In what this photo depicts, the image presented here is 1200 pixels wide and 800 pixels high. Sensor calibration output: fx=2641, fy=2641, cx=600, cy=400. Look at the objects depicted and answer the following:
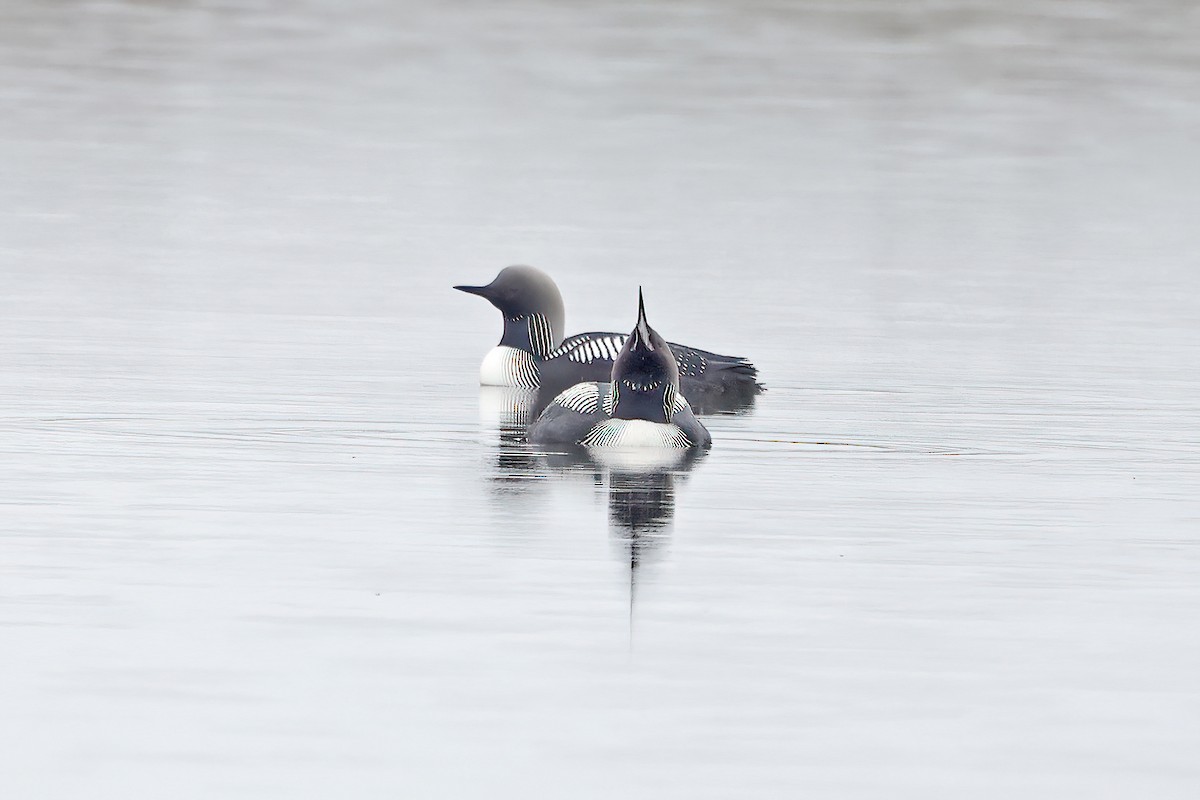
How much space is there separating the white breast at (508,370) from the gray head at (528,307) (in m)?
0.31

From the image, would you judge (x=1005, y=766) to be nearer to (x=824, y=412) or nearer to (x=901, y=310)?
(x=824, y=412)

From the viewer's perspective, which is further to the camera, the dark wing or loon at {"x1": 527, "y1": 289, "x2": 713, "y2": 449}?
the dark wing

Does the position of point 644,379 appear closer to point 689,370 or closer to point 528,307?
point 689,370

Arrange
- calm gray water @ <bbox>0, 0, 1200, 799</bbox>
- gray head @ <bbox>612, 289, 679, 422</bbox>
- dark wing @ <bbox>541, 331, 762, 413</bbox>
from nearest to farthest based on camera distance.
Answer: calm gray water @ <bbox>0, 0, 1200, 799</bbox>
gray head @ <bbox>612, 289, 679, 422</bbox>
dark wing @ <bbox>541, 331, 762, 413</bbox>

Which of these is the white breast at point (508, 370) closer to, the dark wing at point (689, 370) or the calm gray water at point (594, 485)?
the dark wing at point (689, 370)

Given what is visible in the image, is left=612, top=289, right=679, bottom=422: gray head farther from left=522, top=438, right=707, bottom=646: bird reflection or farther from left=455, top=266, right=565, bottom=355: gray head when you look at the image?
left=455, top=266, right=565, bottom=355: gray head

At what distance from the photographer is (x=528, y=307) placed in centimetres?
1648

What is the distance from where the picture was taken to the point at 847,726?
22.5 ft

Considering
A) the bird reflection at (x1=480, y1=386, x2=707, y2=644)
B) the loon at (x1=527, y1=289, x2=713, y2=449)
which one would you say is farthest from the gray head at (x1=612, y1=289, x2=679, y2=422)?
the bird reflection at (x1=480, y1=386, x2=707, y2=644)

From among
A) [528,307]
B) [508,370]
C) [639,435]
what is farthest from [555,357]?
[639,435]

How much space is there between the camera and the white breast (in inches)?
612

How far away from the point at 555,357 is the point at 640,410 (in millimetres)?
3558

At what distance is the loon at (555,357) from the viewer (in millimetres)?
14734

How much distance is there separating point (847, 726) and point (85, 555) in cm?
326
